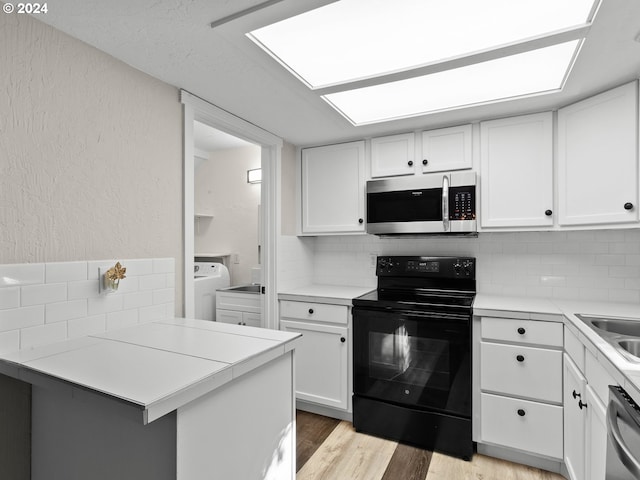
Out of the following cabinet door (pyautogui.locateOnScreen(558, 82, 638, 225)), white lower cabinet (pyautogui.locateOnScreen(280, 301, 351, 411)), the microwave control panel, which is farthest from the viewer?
white lower cabinet (pyautogui.locateOnScreen(280, 301, 351, 411))

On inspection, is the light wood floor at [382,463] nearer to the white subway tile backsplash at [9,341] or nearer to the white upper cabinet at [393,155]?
the white subway tile backsplash at [9,341]

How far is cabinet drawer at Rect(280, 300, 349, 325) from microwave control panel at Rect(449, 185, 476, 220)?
39.6 inches

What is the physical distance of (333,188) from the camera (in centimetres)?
295

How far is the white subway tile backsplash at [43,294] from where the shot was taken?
51.6 inches

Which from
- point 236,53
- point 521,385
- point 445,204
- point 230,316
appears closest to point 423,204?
point 445,204

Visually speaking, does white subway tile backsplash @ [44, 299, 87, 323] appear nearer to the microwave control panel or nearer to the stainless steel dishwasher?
the stainless steel dishwasher

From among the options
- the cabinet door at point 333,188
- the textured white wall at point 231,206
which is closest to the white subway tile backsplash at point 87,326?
the cabinet door at point 333,188

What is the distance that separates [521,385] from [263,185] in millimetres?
2227

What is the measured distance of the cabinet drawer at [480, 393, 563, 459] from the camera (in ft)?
6.35

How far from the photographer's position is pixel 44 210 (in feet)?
4.58

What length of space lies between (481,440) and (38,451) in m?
2.20

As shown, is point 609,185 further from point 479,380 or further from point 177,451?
point 177,451

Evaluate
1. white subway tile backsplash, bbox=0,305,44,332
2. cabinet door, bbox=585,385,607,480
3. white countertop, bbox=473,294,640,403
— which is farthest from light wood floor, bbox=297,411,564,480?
white subway tile backsplash, bbox=0,305,44,332

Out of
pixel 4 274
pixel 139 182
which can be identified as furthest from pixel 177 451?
pixel 139 182
